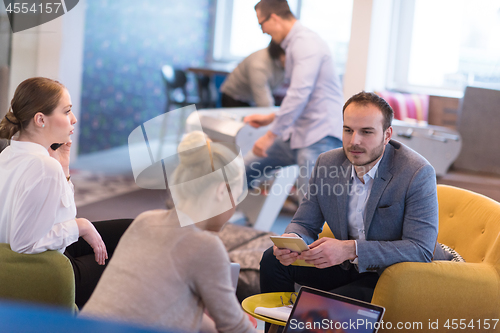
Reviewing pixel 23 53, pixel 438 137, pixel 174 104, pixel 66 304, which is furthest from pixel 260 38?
pixel 66 304

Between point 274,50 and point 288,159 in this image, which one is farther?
point 274,50

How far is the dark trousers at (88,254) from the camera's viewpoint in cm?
163

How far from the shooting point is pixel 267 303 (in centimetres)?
166

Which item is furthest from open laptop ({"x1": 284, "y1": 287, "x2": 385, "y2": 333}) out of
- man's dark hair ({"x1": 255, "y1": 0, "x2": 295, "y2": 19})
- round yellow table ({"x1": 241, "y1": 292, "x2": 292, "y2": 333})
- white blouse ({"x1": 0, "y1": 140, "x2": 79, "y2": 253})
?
man's dark hair ({"x1": 255, "y1": 0, "x2": 295, "y2": 19})

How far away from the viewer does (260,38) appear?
324 inches

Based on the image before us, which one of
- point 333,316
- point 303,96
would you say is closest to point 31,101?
point 333,316

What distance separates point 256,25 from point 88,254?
22.3ft

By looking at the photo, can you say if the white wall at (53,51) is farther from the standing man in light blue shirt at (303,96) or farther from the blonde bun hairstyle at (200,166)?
the blonde bun hairstyle at (200,166)

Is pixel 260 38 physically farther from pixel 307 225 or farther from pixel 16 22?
pixel 307 225

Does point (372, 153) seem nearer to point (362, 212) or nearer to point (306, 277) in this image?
point (362, 212)

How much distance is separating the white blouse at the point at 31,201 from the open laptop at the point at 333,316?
2.24ft

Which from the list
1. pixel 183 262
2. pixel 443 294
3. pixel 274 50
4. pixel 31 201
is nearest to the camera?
pixel 183 262

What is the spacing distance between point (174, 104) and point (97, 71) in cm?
101

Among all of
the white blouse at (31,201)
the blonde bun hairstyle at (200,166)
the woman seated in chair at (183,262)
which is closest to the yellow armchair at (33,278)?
the white blouse at (31,201)
